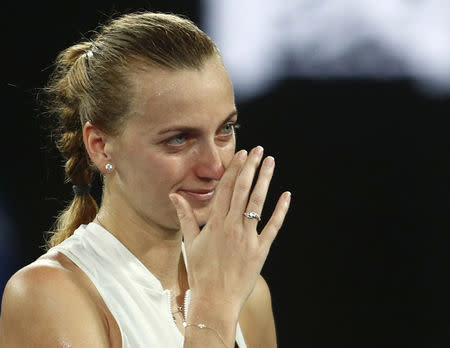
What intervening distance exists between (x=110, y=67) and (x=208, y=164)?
240mm

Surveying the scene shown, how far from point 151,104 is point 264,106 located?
0.95 meters

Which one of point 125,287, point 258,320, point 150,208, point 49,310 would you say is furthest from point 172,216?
point 258,320

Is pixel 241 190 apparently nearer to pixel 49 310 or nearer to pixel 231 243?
pixel 231 243

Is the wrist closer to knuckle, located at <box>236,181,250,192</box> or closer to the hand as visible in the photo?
the hand

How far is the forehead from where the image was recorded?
49.2 inches

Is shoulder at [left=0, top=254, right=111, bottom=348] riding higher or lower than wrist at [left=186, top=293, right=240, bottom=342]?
lower

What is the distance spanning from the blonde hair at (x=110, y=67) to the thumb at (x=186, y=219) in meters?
0.18

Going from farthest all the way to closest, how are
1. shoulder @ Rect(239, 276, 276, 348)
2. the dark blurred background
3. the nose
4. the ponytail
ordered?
1. the dark blurred background
2. shoulder @ Rect(239, 276, 276, 348)
3. the ponytail
4. the nose

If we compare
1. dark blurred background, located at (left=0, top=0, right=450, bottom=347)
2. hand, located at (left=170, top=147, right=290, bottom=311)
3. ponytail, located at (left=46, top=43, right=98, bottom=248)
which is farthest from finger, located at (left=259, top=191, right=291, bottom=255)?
dark blurred background, located at (left=0, top=0, right=450, bottom=347)

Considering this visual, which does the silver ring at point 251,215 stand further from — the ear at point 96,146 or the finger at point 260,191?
the ear at point 96,146

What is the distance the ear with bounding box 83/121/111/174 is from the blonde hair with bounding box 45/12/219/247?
13mm

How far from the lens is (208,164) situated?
1.25 meters

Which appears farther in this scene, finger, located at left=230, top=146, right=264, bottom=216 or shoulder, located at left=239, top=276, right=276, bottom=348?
shoulder, located at left=239, top=276, right=276, bottom=348

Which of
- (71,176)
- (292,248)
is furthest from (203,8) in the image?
(71,176)
